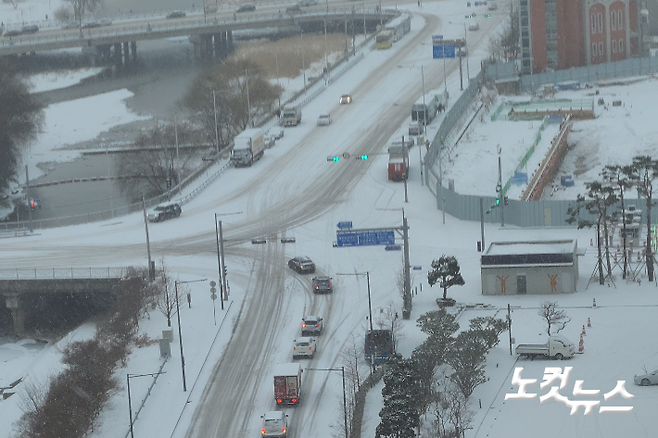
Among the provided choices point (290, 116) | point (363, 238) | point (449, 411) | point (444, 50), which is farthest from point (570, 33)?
point (449, 411)

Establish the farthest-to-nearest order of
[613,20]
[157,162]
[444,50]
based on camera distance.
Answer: [613,20] < [444,50] < [157,162]

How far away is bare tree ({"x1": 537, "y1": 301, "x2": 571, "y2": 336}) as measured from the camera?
66062mm

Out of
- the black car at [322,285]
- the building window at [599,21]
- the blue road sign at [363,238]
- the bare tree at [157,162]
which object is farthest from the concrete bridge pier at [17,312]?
the building window at [599,21]

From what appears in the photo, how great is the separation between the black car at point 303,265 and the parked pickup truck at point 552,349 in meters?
19.1

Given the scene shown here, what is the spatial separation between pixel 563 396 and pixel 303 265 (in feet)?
81.8

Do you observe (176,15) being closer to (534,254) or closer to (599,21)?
(599,21)

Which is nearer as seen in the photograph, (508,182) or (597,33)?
(508,182)

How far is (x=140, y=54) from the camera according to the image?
189500 millimetres

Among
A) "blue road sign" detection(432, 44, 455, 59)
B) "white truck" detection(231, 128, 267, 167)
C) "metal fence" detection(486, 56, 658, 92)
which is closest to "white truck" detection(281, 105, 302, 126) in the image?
"white truck" detection(231, 128, 267, 167)

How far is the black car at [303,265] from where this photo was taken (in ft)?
262

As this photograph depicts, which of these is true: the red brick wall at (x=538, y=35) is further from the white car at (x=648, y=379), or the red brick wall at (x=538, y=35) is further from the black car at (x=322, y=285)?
the white car at (x=648, y=379)

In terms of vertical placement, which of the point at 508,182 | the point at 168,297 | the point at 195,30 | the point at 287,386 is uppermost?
the point at 195,30

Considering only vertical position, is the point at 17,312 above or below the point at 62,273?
below

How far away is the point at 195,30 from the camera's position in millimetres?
→ 178875
